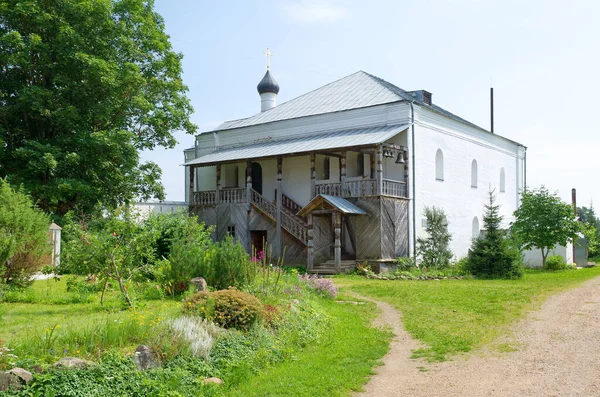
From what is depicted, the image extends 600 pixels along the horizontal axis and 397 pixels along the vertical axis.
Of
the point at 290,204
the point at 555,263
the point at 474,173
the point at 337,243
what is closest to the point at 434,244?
the point at 337,243

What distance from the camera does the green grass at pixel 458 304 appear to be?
975 centimetres

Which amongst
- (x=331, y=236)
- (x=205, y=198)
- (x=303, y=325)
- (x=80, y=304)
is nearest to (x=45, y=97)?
(x=205, y=198)

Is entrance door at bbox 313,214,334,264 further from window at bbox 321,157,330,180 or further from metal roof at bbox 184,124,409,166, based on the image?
window at bbox 321,157,330,180

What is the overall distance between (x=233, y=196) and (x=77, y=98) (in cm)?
798

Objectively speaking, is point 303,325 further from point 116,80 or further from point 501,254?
point 116,80

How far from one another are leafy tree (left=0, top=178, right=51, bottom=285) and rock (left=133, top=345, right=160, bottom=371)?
656cm

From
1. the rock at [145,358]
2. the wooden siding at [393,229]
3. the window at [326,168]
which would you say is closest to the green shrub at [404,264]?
the wooden siding at [393,229]

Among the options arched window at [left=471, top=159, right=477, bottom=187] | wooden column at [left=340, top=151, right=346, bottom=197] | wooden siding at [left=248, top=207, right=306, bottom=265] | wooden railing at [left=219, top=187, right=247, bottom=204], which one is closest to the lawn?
wooden column at [left=340, top=151, right=346, bottom=197]

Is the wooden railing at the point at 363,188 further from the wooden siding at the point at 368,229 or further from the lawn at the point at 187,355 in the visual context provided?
the lawn at the point at 187,355

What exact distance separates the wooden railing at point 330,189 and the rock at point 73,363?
1829 centimetres

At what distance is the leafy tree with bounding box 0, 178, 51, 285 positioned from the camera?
1291 cm

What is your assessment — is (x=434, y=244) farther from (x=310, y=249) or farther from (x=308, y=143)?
(x=308, y=143)

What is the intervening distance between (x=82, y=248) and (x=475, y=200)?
22.3 m

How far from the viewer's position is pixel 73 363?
20.9ft
